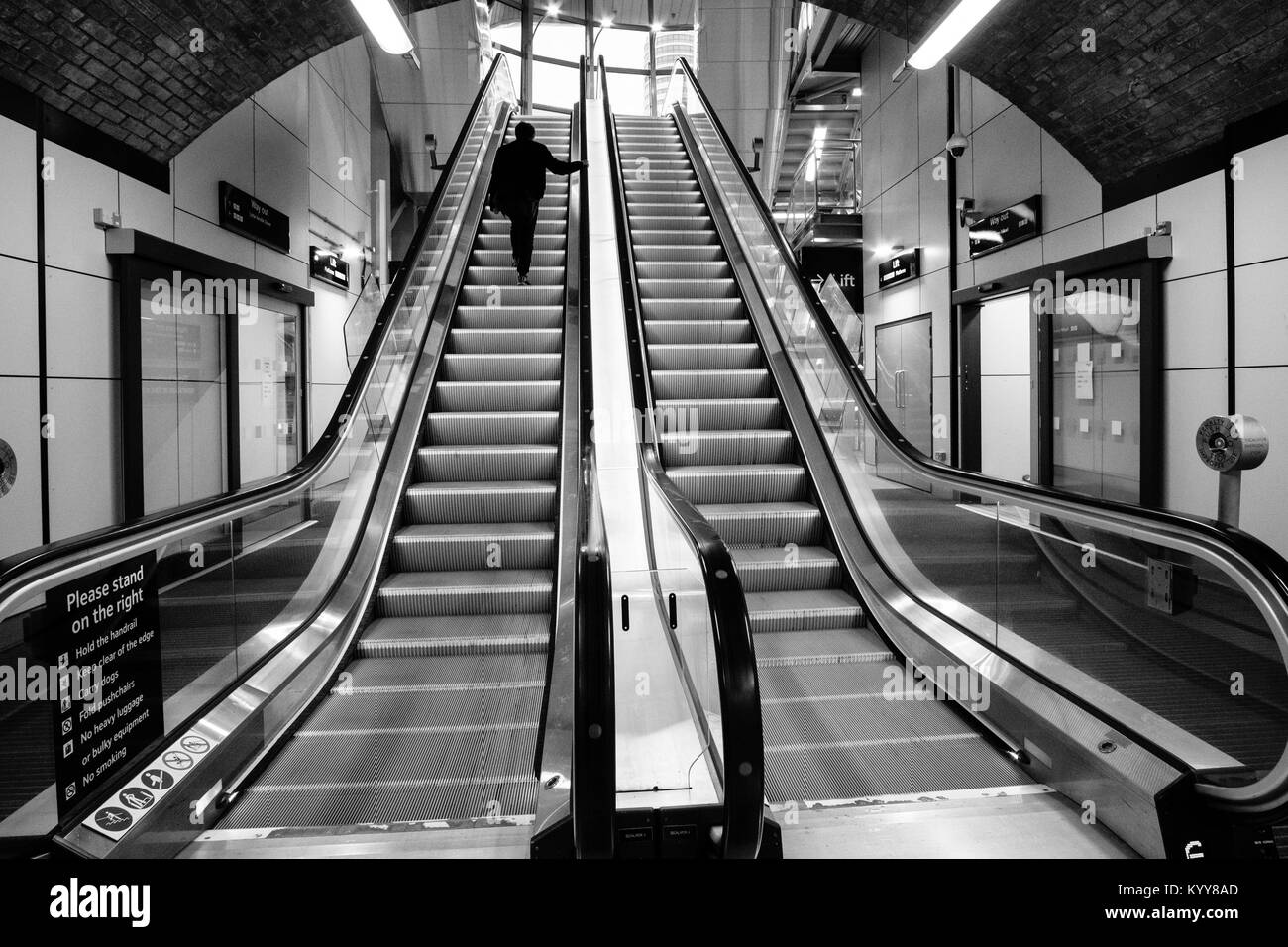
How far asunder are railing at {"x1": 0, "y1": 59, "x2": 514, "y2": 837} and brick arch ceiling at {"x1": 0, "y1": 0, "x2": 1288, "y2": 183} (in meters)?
2.31

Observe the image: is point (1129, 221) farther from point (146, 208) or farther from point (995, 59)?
point (146, 208)

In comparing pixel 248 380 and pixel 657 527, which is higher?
pixel 248 380

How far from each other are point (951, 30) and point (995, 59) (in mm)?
1022

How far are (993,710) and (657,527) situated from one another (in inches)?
63.6

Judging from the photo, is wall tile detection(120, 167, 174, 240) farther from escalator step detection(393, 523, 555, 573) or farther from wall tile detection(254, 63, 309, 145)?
escalator step detection(393, 523, 555, 573)

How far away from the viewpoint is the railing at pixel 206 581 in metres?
2.06

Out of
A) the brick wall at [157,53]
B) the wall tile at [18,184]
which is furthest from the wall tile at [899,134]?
the wall tile at [18,184]

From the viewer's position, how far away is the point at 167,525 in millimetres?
2561

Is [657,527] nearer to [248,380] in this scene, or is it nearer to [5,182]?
[5,182]
